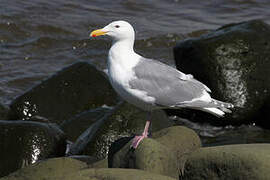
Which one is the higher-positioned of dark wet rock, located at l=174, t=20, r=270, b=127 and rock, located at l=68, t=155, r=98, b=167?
dark wet rock, located at l=174, t=20, r=270, b=127

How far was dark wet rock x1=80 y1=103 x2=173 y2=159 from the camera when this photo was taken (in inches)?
271

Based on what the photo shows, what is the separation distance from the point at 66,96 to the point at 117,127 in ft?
5.78

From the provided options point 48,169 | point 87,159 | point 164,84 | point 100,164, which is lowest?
point 87,159

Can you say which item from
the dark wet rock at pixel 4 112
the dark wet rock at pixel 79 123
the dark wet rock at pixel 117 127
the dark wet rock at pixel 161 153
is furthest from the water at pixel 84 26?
the dark wet rock at pixel 161 153

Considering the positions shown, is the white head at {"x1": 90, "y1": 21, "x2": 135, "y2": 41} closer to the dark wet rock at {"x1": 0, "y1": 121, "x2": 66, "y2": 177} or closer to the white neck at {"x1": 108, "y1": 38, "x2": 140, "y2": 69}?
the white neck at {"x1": 108, "y1": 38, "x2": 140, "y2": 69}

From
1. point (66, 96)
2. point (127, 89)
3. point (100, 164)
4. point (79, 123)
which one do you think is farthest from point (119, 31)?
point (66, 96)

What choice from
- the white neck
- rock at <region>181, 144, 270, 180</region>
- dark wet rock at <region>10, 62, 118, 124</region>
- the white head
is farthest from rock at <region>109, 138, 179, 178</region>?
dark wet rock at <region>10, 62, 118, 124</region>

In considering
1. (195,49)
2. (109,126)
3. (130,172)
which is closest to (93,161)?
(109,126)

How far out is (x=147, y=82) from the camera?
5.79 meters

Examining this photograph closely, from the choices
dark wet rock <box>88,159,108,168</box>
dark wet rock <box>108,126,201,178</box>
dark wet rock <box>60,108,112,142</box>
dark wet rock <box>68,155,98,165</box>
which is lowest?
dark wet rock <box>60,108,112,142</box>

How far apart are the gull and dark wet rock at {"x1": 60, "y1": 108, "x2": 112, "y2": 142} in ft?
6.28

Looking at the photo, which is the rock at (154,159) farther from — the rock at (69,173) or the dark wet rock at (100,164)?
the dark wet rock at (100,164)

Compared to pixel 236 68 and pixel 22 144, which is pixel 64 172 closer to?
pixel 22 144

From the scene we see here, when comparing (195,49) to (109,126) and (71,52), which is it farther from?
(71,52)
